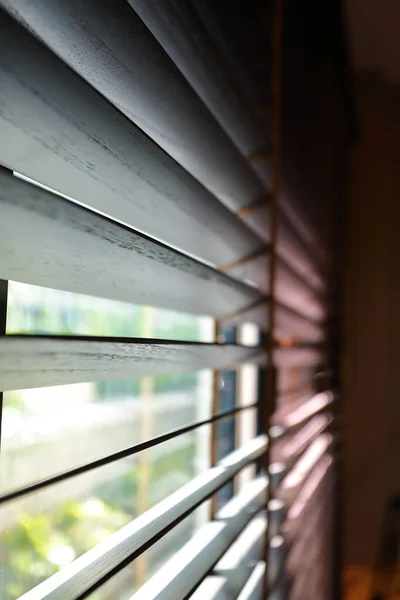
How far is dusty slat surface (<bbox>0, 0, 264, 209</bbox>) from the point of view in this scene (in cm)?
31

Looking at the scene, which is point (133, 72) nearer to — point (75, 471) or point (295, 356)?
point (75, 471)

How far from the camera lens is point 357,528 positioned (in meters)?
2.16

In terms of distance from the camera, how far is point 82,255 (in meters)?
0.34

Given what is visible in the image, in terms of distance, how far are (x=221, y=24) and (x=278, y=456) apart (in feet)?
2.31

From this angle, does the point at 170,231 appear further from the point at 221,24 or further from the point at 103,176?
the point at 221,24

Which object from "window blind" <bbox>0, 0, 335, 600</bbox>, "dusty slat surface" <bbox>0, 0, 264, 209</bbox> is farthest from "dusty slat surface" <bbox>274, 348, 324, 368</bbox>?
"dusty slat surface" <bbox>0, 0, 264, 209</bbox>

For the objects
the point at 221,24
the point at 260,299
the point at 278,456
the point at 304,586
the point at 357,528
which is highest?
the point at 221,24

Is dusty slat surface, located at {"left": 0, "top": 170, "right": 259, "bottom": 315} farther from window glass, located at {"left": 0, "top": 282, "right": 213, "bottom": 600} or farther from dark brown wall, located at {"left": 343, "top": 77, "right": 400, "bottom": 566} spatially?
dark brown wall, located at {"left": 343, "top": 77, "right": 400, "bottom": 566}

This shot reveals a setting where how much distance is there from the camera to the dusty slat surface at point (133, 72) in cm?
31

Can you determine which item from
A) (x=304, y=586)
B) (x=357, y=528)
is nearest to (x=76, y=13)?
(x=304, y=586)

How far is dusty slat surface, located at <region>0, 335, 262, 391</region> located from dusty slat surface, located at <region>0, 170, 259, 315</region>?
3 cm

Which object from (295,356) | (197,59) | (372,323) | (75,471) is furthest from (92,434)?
(75,471)

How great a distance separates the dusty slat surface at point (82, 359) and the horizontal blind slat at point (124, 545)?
3.9 inches

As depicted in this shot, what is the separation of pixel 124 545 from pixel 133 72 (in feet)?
0.97
